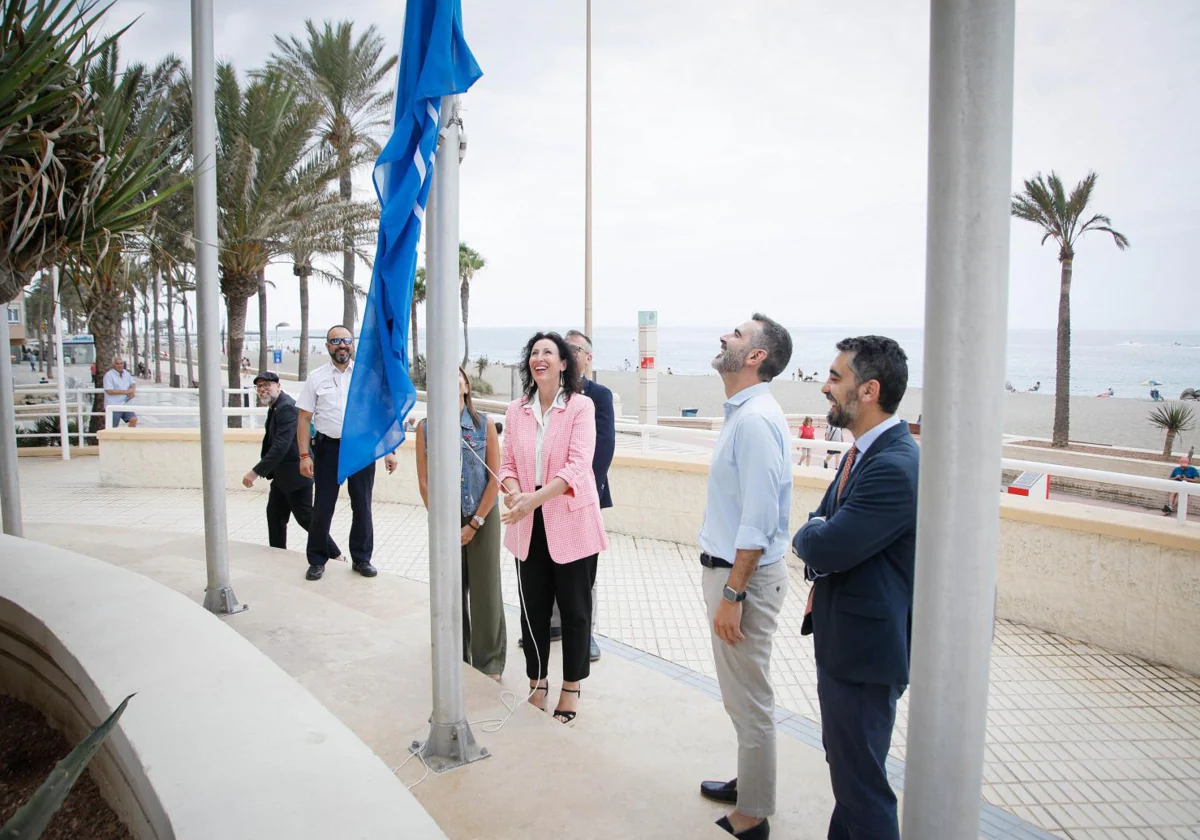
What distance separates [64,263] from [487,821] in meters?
3.32

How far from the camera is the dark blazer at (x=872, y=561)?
2.49 m

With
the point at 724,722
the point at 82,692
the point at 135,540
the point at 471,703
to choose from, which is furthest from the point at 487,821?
the point at 135,540

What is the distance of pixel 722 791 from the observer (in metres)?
3.22

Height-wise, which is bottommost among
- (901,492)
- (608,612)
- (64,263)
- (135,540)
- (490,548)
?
(608,612)

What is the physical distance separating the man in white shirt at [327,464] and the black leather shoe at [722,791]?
3.35 meters

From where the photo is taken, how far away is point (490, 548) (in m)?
4.43

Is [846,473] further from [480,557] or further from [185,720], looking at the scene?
[480,557]

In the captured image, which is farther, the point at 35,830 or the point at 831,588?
the point at 831,588

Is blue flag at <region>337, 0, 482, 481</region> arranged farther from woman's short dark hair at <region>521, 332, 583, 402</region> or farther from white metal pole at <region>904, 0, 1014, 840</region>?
white metal pole at <region>904, 0, 1014, 840</region>

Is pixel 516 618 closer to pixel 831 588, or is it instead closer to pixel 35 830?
pixel 831 588

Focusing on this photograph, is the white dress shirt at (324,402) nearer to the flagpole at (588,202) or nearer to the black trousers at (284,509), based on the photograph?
the black trousers at (284,509)

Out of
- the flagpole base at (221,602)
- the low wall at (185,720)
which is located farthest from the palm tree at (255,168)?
the low wall at (185,720)

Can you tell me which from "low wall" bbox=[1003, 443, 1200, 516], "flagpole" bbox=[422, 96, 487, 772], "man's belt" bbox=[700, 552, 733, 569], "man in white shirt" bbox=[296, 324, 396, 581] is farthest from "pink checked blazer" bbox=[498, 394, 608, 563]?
"low wall" bbox=[1003, 443, 1200, 516]

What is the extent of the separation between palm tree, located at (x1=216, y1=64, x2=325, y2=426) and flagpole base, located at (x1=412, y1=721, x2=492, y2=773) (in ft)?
51.2
